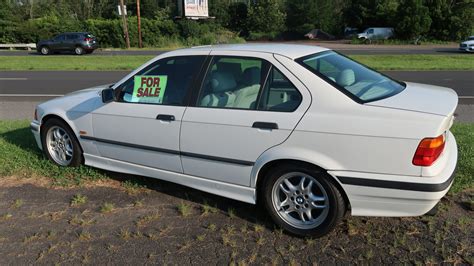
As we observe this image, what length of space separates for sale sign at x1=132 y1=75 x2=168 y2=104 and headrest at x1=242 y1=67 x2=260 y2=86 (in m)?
0.82

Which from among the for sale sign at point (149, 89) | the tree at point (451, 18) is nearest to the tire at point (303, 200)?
the for sale sign at point (149, 89)

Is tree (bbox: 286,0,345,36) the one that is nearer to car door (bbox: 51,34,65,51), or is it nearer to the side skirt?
car door (bbox: 51,34,65,51)

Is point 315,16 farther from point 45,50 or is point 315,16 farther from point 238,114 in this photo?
point 238,114

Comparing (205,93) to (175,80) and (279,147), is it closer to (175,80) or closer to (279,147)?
(175,80)

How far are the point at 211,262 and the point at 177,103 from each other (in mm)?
1504

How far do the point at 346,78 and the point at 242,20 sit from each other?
63.2m

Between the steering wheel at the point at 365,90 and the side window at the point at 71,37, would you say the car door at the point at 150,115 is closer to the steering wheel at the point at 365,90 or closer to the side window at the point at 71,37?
the steering wheel at the point at 365,90

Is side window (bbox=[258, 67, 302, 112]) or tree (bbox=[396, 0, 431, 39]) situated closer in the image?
side window (bbox=[258, 67, 302, 112])

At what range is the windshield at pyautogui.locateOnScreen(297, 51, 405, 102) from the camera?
3.50 m

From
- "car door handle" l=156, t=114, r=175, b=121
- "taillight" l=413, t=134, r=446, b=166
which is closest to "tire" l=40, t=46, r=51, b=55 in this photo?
"car door handle" l=156, t=114, r=175, b=121

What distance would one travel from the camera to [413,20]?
46125 millimetres

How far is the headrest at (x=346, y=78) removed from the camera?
358cm

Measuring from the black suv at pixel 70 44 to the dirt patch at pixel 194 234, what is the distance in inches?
1162

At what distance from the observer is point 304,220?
359cm
